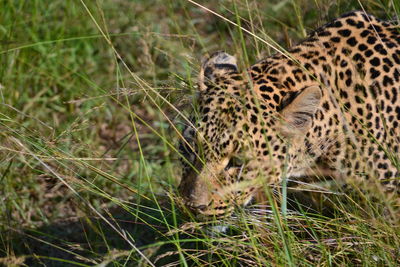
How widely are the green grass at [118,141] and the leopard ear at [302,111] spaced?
40 centimetres

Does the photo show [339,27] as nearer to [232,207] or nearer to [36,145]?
[232,207]

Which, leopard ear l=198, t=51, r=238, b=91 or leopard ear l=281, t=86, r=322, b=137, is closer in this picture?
leopard ear l=281, t=86, r=322, b=137

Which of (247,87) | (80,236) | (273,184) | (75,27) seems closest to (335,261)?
(273,184)

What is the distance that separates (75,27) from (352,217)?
358 centimetres

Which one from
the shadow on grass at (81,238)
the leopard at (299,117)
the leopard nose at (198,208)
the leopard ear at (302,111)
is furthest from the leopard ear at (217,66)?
the shadow on grass at (81,238)

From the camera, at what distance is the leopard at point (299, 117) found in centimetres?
393

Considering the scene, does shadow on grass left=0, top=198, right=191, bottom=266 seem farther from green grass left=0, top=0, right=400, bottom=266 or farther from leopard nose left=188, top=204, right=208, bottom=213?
leopard nose left=188, top=204, right=208, bottom=213

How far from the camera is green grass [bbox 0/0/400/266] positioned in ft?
12.6

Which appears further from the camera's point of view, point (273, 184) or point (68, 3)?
point (68, 3)

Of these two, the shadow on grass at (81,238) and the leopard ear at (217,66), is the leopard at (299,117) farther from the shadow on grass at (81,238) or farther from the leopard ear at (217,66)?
the shadow on grass at (81,238)

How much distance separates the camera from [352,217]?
3.85 meters

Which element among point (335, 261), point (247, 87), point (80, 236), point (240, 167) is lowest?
point (80, 236)

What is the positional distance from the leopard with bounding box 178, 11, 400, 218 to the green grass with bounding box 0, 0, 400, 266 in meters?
0.13

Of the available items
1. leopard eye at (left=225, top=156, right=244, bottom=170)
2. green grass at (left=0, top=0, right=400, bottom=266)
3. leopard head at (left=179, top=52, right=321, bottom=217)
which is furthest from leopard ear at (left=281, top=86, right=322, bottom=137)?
green grass at (left=0, top=0, right=400, bottom=266)
